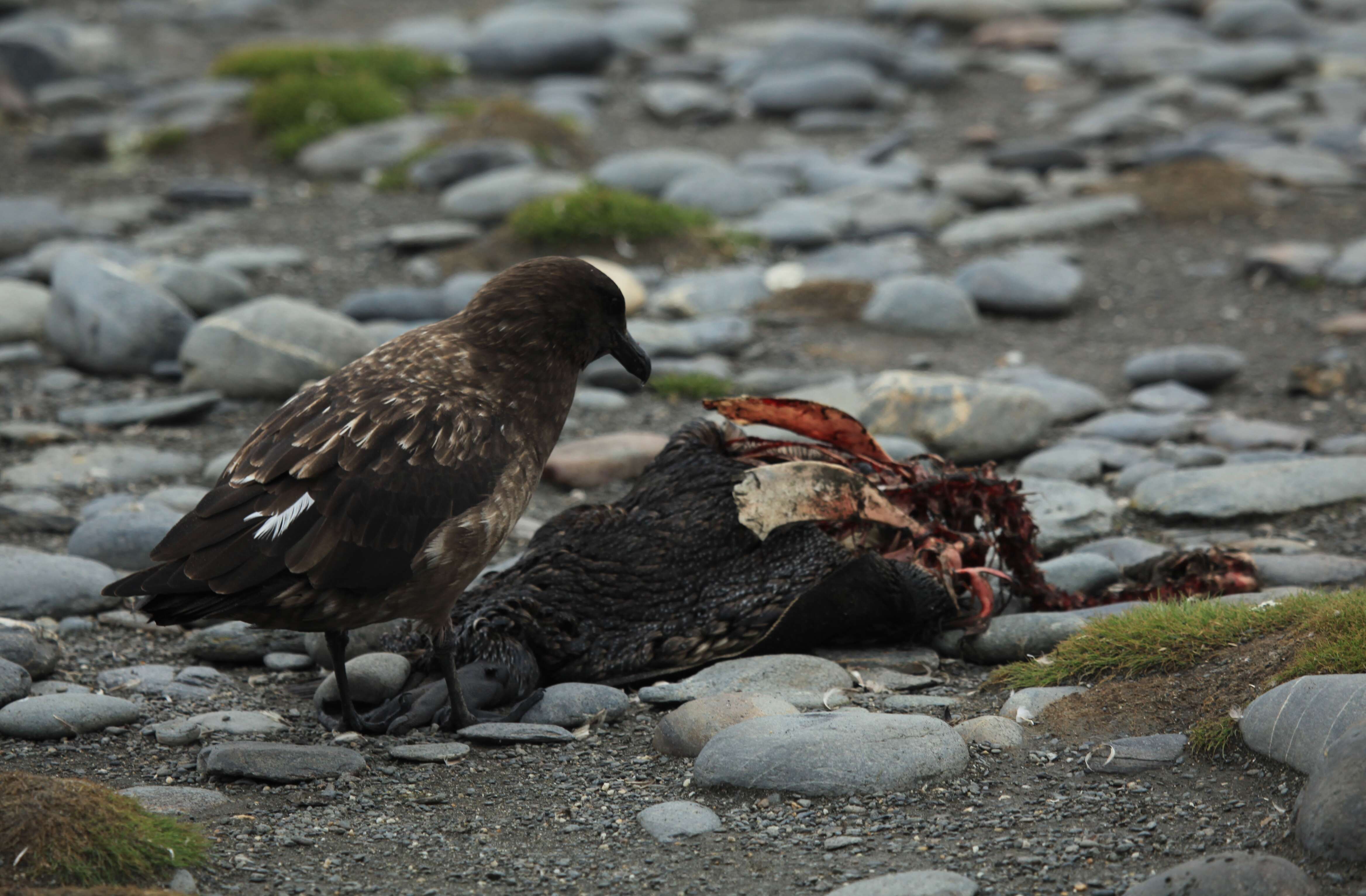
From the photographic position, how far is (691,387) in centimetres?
833

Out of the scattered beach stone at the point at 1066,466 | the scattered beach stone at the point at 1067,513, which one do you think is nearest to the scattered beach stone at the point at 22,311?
the scattered beach stone at the point at 1066,466

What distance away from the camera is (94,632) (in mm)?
5480

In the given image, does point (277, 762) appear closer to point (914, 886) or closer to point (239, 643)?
point (239, 643)

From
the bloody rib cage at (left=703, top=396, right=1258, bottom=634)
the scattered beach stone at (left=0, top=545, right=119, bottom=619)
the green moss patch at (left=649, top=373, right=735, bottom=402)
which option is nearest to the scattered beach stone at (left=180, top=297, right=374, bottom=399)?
the green moss patch at (left=649, top=373, right=735, bottom=402)

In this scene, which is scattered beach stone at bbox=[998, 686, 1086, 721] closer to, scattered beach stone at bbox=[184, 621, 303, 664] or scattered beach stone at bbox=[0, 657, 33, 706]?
scattered beach stone at bbox=[184, 621, 303, 664]

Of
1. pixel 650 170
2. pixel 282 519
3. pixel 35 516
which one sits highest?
pixel 282 519

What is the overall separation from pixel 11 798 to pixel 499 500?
1.68m

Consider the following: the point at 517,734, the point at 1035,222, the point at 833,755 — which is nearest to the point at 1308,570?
the point at 833,755

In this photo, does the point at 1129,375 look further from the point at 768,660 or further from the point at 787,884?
the point at 787,884

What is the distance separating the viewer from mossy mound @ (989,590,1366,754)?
4.14 metres

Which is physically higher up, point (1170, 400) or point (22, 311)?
point (22, 311)

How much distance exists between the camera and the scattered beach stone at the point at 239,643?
5.38 metres

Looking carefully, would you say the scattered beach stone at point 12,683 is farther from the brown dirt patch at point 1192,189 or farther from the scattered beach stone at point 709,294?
the brown dirt patch at point 1192,189

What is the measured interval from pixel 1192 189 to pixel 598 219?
508 centimetres
